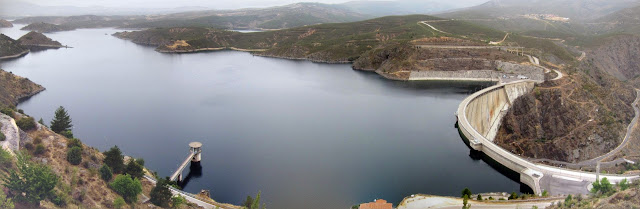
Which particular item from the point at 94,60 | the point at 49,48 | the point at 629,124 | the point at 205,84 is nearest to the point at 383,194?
the point at 629,124

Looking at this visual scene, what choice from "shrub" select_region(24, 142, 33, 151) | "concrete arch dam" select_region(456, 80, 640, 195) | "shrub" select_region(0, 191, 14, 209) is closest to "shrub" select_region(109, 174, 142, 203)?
"shrub" select_region(24, 142, 33, 151)

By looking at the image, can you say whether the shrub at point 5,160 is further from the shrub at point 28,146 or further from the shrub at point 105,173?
the shrub at point 105,173

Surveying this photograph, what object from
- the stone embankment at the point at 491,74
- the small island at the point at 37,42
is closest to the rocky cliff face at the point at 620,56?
the stone embankment at the point at 491,74

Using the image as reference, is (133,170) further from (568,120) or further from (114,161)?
(568,120)

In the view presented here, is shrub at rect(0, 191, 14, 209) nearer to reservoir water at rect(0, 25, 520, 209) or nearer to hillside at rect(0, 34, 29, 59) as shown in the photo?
reservoir water at rect(0, 25, 520, 209)

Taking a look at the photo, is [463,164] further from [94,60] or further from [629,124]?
[94,60]

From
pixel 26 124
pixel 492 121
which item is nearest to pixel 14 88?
pixel 26 124
